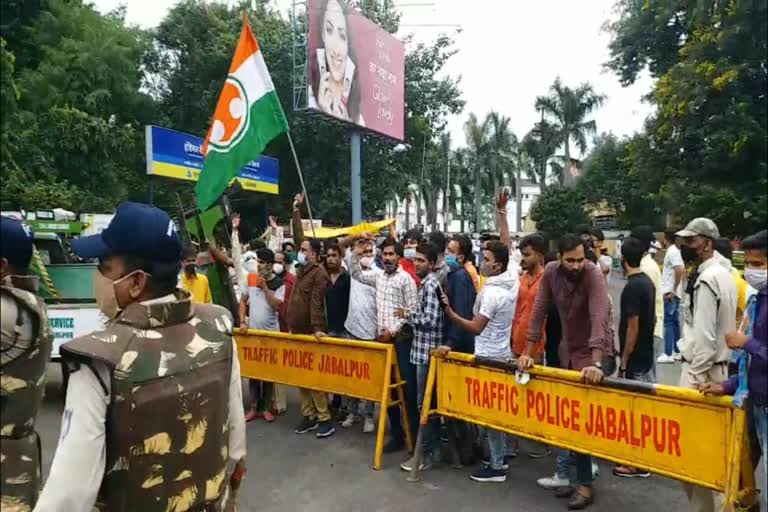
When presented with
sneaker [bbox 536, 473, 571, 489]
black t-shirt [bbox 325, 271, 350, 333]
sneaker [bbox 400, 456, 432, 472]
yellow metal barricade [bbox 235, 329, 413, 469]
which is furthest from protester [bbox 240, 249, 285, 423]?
sneaker [bbox 536, 473, 571, 489]

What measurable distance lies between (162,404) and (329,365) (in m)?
4.16

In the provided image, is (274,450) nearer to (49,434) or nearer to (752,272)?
(49,434)

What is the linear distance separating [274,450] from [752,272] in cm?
417

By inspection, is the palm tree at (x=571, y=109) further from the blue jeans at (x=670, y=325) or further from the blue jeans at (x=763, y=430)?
the blue jeans at (x=763, y=430)

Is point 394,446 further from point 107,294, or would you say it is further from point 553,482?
point 107,294

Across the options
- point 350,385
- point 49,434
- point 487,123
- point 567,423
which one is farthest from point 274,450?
point 487,123

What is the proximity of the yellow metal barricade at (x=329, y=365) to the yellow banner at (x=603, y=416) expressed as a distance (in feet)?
2.01

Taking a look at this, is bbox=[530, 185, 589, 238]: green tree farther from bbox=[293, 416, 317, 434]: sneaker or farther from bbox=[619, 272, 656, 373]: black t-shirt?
bbox=[619, 272, 656, 373]: black t-shirt

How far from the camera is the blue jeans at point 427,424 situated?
17.6 feet

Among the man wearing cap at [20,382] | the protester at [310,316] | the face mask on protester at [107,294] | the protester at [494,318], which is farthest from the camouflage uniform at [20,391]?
the protester at [310,316]

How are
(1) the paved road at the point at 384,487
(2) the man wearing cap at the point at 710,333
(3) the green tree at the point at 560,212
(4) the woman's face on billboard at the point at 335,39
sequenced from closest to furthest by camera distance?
1. (2) the man wearing cap at the point at 710,333
2. (1) the paved road at the point at 384,487
3. (4) the woman's face on billboard at the point at 335,39
4. (3) the green tree at the point at 560,212

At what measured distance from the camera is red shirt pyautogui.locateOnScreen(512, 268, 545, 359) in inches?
217

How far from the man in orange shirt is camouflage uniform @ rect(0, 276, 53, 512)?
4067mm

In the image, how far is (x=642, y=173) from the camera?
93.8 ft
